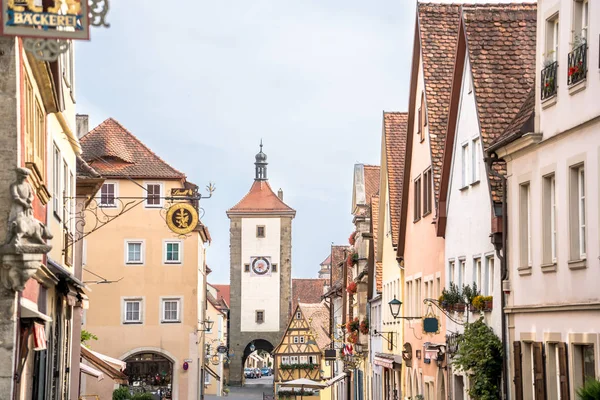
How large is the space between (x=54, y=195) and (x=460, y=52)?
8.36m

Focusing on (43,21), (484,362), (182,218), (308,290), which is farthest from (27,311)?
(308,290)

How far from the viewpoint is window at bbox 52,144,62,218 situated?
18167mm

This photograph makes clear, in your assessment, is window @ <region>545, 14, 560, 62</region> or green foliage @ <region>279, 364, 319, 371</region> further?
green foliage @ <region>279, 364, 319, 371</region>

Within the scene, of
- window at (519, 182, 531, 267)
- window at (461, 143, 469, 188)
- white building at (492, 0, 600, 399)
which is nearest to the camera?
white building at (492, 0, 600, 399)

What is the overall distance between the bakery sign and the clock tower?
9412 cm

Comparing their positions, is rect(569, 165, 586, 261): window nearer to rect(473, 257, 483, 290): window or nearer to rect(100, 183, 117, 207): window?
rect(473, 257, 483, 290): window

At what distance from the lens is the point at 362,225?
4231 centimetres

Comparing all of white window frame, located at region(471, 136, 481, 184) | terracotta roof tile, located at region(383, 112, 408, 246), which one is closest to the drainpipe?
white window frame, located at region(471, 136, 481, 184)

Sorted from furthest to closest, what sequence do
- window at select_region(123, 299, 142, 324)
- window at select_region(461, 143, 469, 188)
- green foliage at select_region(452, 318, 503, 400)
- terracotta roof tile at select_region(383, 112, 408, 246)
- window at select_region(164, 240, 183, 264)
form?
window at select_region(164, 240, 183, 264)
window at select_region(123, 299, 142, 324)
terracotta roof tile at select_region(383, 112, 408, 246)
window at select_region(461, 143, 469, 188)
green foliage at select_region(452, 318, 503, 400)

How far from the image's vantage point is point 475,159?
846 inches

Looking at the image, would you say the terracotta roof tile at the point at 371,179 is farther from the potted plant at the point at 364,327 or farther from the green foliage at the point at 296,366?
the green foliage at the point at 296,366

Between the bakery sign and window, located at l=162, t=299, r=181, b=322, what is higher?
the bakery sign

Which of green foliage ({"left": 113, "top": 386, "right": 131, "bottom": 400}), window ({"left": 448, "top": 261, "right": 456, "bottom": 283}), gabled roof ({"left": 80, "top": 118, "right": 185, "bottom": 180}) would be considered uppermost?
gabled roof ({"left": 80, "top": 118, "right": 185, "bottom": 180})

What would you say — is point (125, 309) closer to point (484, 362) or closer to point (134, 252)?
point (134, 252)
